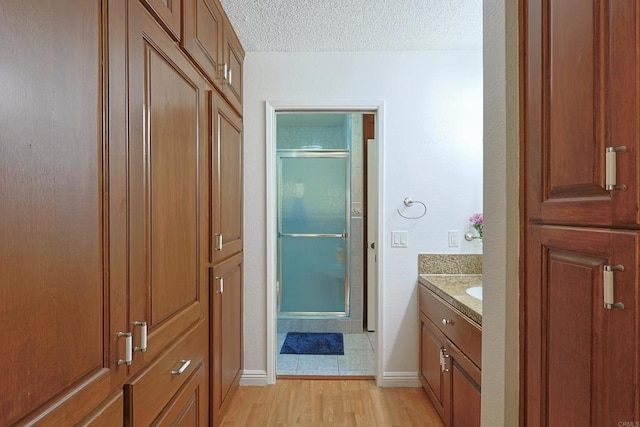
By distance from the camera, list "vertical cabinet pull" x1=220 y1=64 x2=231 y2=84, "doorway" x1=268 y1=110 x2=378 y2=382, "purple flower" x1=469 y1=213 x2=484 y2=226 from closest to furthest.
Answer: "vertical cabinet pull" x1=220 y1=64 x2=231 y2=84 → "purple flower" x1=469 y1=213 x2=484 y2=226 → "doorway" x1=268 y1=110 x2=378 y2=382

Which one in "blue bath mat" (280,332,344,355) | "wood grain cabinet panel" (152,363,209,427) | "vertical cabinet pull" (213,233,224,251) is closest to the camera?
"wood grain cabinet panel" (152,363,209,427)

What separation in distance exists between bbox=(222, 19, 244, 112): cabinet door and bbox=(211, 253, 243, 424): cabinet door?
0.98m

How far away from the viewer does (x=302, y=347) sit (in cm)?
317

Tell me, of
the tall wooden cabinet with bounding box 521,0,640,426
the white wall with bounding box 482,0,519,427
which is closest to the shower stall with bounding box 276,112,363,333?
the white wall with bounding box 482,0,519,427

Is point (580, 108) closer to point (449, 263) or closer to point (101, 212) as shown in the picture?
point (101, 212)

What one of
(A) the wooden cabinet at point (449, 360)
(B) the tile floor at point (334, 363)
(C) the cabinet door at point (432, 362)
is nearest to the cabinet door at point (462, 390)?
(A) the wooden cabinet at point (449, 360)

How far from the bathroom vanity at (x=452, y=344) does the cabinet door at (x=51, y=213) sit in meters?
1.42

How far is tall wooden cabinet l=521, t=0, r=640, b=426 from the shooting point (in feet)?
1.93

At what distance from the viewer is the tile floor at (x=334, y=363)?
265 centimetres

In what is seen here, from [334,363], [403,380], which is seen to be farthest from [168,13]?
[334,363]

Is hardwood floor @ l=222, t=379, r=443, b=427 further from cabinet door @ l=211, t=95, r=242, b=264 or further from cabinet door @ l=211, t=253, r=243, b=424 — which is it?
cabinet door @ l=211, t=95, r=242, b=264

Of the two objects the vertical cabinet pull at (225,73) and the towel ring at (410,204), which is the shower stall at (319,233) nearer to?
the towel ring at (410,204)

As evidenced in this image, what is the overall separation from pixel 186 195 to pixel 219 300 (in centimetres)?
72

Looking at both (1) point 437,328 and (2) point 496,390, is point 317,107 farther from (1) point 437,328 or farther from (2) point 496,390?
(2) point 496,390
